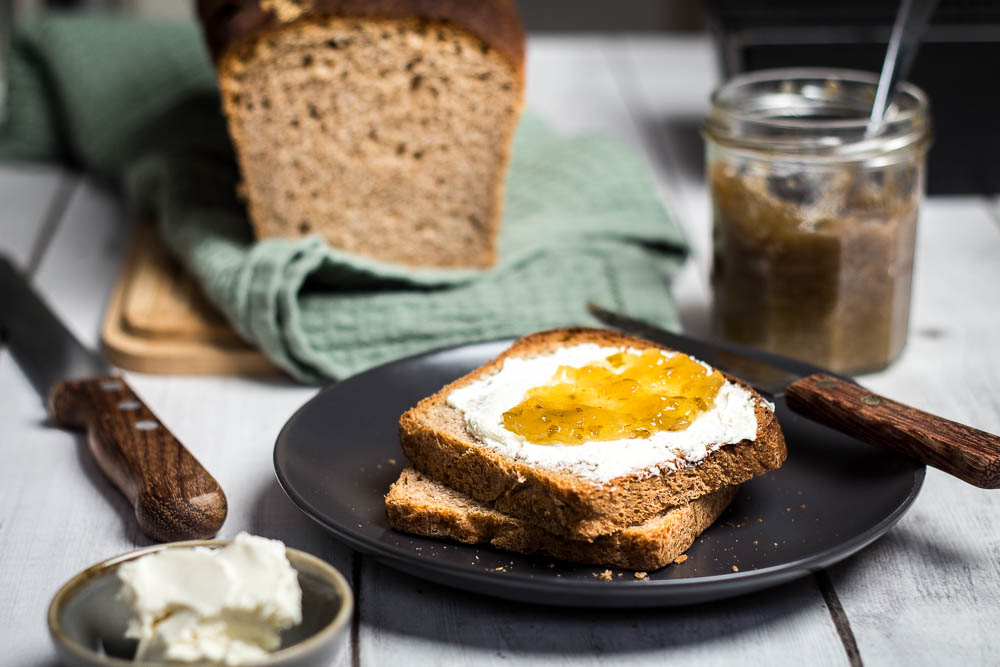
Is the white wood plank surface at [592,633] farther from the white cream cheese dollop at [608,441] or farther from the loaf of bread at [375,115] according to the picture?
the loaf of bread at [375,115]

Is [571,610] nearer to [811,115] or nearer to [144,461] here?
[144,461]

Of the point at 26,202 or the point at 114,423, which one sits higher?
the point at 114,423

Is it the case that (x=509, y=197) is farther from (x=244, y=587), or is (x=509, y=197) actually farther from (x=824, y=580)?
(x=244, y=587)

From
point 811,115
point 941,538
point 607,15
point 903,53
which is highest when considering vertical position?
point 903,53

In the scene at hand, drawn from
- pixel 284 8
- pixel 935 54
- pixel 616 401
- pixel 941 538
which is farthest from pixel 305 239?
pixel 935 54

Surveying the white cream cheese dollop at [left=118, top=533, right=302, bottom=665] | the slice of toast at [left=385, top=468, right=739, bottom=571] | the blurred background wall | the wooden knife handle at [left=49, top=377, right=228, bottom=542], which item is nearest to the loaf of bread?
the wooden knife handle at [left=49, top=377, right=228, bottom=542]

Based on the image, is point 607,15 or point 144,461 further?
point 607,15
